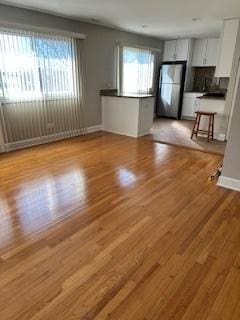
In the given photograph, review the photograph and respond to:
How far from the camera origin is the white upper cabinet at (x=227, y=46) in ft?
14.2

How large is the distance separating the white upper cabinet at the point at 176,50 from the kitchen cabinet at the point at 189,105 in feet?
3.53

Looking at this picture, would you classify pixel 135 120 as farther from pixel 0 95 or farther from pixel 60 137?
pixel 0 95

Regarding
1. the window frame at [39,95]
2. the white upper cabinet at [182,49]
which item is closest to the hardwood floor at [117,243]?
the window frame at [39,95]

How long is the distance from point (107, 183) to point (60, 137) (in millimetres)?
2423

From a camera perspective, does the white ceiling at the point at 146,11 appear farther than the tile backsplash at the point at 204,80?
No

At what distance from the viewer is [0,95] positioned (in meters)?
3.83

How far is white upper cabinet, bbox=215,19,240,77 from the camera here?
14.2ft

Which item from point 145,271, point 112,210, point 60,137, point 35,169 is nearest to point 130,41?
point 60,137

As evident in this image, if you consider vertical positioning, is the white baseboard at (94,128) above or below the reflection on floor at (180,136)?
above

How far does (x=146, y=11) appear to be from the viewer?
392 cm

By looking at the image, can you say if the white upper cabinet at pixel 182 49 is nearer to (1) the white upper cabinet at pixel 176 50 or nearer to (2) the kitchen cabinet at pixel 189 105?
(1) the white upper cabinet at pixel 176 50

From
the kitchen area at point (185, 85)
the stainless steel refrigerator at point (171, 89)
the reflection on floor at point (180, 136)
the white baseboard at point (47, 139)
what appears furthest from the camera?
the stainless steel refrigerator at point (171, 89)

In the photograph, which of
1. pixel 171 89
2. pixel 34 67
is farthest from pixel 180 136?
pixel 34 67

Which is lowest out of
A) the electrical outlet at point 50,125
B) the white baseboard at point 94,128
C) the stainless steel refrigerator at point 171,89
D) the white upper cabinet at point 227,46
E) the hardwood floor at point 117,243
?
the hardwood floor at point 117,243
